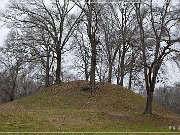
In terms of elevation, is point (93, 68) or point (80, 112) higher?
point (93, 68)

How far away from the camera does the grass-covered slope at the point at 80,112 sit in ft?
65.1

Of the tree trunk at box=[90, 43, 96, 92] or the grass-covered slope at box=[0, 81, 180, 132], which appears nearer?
the grass-covered slope at box=[0, 81, 180, 132]

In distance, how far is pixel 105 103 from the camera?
30.6 meters

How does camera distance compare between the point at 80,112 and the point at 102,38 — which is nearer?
the point at 80,112

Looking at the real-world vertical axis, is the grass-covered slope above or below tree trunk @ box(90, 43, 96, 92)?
below

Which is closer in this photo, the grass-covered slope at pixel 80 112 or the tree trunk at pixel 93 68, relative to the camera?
the grass-covered slope at pixel 80 112

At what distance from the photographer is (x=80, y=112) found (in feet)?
84.2

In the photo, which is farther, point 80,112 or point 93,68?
point 93,68

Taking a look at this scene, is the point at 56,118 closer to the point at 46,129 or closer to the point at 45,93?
the point at 46,129

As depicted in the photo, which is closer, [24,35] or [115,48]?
[24,35]

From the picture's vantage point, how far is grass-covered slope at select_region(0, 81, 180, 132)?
1983cm

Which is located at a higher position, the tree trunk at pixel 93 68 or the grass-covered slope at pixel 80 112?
the tree trunk at pixel 93 68

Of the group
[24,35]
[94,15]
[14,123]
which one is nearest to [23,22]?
[24,35]

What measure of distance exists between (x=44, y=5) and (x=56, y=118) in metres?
18.6
